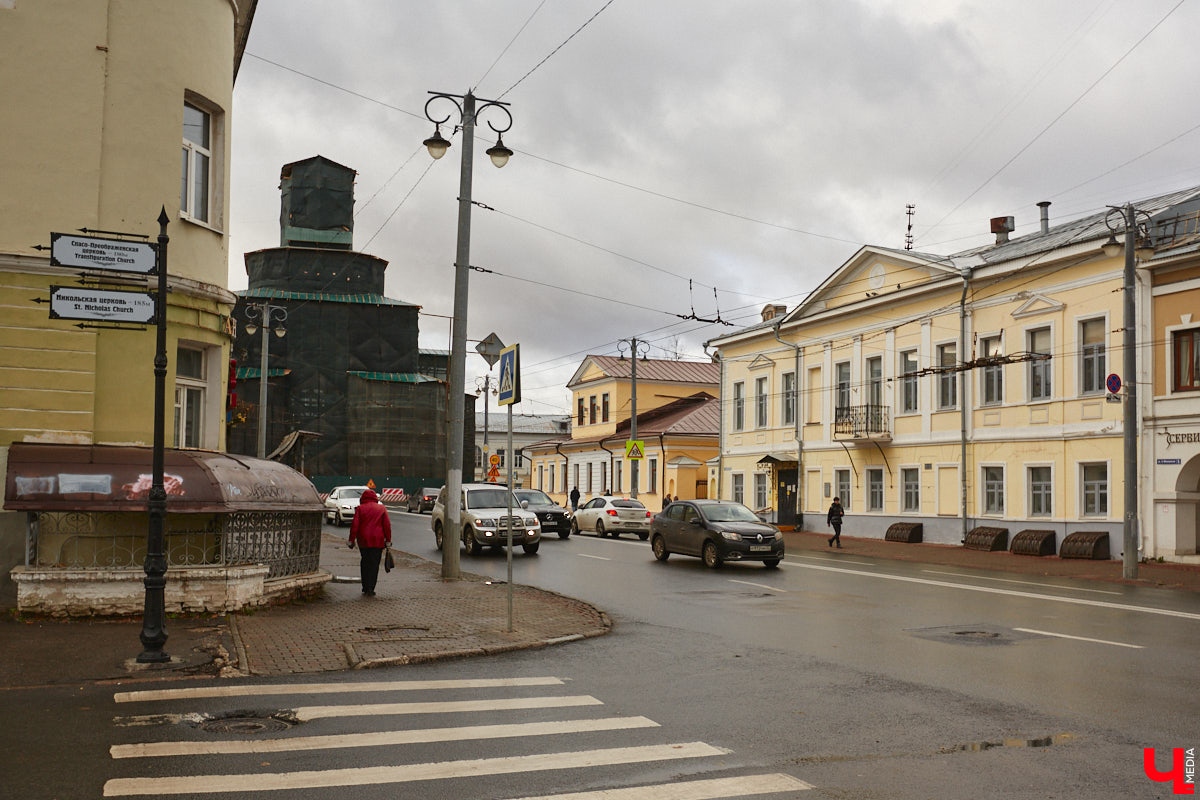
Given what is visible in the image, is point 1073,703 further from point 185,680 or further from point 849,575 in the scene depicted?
point 849,575

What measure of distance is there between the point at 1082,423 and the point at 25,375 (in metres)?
26.5

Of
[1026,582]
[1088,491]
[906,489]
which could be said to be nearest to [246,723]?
[1026,582]

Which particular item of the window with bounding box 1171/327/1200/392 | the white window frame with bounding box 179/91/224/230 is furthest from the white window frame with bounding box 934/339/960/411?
the white window frame with bounding box 179/91/224/230

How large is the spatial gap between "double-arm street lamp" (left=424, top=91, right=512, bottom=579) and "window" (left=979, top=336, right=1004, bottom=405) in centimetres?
1961

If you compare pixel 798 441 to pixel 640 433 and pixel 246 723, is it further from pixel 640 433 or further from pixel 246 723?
pixel 246 723

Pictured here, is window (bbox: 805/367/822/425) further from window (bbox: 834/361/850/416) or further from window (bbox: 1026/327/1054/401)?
window (bbox: 1026/327/1054/401)

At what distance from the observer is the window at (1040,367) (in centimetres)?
3141

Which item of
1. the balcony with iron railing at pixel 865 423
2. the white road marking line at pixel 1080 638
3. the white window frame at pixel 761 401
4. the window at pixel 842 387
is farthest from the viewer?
the white window frame at pixel 761 401

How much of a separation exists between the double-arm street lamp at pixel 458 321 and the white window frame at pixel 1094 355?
1868 cm

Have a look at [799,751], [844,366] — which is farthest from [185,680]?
[844,366]

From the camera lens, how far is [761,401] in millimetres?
47031

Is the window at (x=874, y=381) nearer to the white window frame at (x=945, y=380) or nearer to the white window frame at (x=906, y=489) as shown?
the white window frame at (x=906, y=489)

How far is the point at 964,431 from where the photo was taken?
112ft

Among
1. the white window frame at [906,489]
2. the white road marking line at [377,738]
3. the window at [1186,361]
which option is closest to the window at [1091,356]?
the window at [1186,361]
